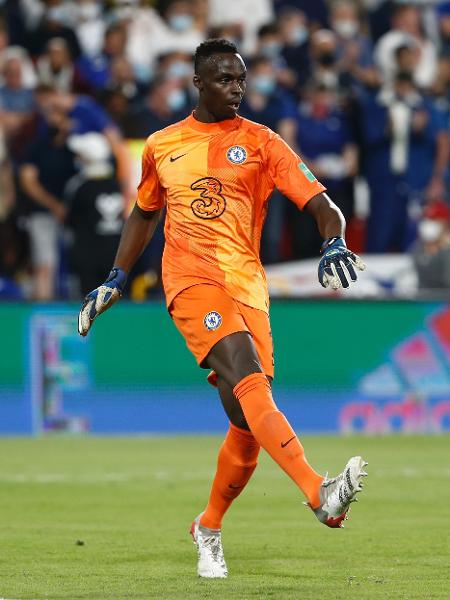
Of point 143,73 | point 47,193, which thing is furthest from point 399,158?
point 47,193

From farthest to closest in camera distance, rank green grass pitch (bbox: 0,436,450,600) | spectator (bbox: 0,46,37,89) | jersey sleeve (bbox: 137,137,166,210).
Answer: spectator (bbox: 0,46,37,89) < jersey sleeve (bbox: 137,137,166,210) < green grass pitch (bbox: 0,436,450,600)

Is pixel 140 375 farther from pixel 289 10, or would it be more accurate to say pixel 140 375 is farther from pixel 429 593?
pixel 429 593

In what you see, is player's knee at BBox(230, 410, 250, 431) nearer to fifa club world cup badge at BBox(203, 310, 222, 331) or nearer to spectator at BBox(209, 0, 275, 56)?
fifa club world cup badge at BBox(203, 310, 222, 331)

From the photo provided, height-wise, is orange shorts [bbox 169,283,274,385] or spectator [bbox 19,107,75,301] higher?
orange shorts [bbox 169,283,274,385]

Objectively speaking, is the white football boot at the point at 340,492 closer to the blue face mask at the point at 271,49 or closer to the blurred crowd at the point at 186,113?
the blurred crowd at the point at 186,113

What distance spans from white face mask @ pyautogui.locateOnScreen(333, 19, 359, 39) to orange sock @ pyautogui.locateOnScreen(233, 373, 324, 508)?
1455 centimetres

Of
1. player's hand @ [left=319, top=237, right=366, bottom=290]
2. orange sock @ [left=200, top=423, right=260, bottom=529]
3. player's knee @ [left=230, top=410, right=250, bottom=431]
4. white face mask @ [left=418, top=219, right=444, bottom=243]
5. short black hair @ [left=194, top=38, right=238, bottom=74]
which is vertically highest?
short black hair @ [left=194, top=38, right=238, bottom=74]

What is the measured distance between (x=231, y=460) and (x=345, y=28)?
1443 cm

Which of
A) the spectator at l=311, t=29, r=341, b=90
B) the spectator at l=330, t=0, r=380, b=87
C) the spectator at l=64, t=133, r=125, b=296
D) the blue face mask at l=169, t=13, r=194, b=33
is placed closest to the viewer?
the spectator at l=64, t=133, r=125, b=296

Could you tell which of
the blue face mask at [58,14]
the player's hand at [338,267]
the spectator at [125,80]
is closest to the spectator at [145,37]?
the spectator at [125,80]

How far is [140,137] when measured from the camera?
17.5 meters

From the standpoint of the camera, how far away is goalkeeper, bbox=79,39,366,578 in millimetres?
6699

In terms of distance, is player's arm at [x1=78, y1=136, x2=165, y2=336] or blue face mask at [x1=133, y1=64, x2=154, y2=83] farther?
blue face mask at [x1=133, y1=64, x2=154, y2=83]

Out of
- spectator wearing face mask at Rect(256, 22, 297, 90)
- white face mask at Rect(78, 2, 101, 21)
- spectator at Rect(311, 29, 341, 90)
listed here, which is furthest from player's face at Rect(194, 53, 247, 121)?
white face mask at Rect(78, 2, 101, 21)
